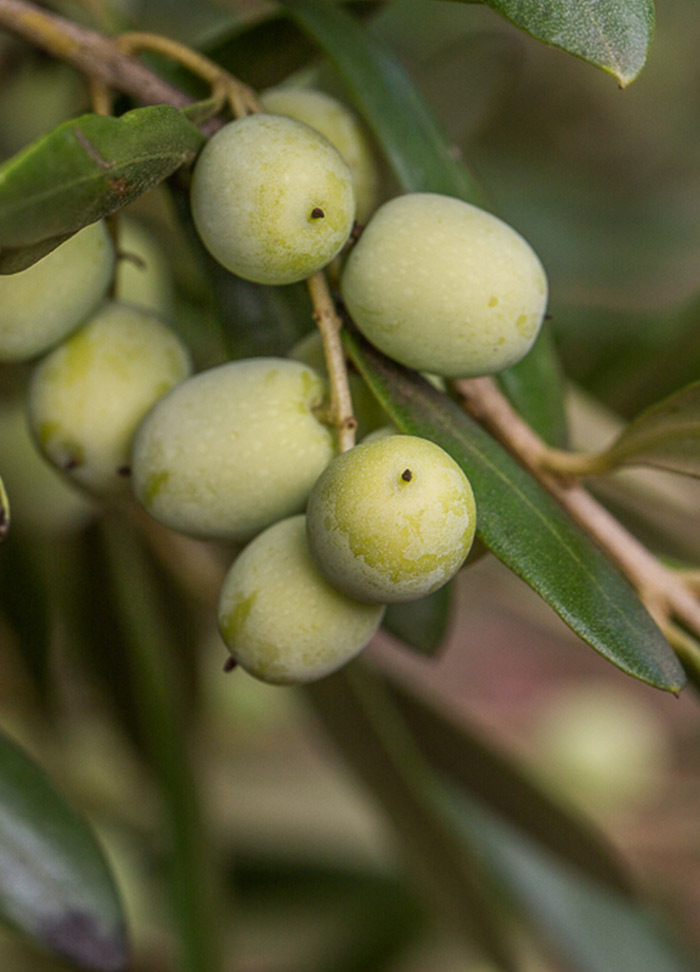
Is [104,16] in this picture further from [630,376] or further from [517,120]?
[517,120]

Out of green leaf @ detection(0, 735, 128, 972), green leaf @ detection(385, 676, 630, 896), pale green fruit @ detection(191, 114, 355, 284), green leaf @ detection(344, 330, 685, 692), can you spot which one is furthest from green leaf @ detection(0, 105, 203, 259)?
green leaf @ detection(385, 676, 630, 896)

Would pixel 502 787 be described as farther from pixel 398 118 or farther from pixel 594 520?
pixel 398 118

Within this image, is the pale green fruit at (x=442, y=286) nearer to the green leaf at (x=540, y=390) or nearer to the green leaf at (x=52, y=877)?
the green leaf at (x=540, y=390)

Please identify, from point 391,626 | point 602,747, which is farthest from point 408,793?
point 602,747

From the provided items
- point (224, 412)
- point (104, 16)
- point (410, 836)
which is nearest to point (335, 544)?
point (224, 412)

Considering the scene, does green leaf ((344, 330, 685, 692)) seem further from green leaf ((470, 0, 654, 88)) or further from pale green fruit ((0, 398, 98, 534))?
pale green fruit ((0, 398, 98, 534))
